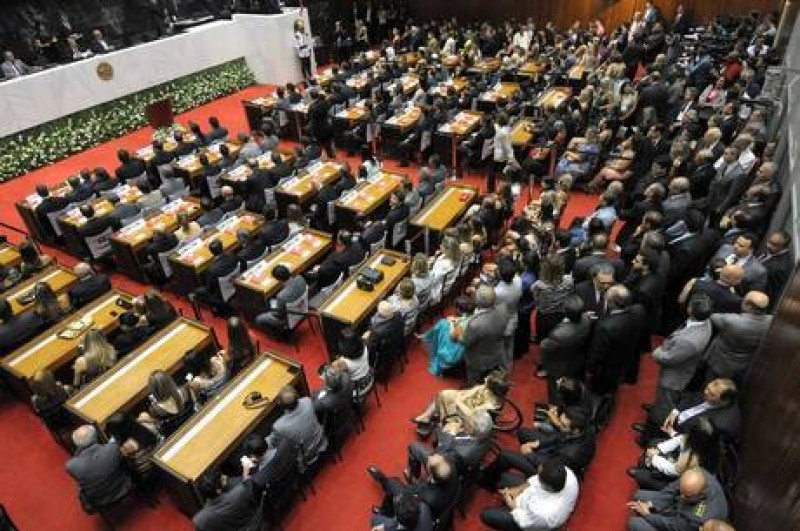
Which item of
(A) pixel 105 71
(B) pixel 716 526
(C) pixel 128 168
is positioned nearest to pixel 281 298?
(B) pixel 716 526

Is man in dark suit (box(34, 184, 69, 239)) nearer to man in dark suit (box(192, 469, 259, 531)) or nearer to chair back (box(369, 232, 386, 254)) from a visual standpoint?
chair back (box(369, 232, 386, 254))

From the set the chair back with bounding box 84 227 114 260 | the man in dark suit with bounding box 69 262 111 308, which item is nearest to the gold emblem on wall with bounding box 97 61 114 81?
the chair back with bounding box 84 227 114 260

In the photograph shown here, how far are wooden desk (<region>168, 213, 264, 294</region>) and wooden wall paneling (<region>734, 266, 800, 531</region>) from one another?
6.60m

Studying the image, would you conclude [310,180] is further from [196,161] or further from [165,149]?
[165,149]

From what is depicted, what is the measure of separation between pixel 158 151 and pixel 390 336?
7379 mm

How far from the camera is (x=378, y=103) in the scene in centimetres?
1274

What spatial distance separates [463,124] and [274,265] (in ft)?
18.8

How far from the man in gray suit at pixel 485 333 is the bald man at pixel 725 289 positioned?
1968 millimetres

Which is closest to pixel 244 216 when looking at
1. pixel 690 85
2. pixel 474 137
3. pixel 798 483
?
pixel 474 137

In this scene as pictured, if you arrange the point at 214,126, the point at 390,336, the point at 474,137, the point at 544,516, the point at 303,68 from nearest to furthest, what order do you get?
the point at 544,516
the point at 390,336
the point at 474,137
the point at 214,126
the point at 303,68

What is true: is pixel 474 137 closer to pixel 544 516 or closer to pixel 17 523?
pixel 544 516

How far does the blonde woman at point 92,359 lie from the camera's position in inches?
234

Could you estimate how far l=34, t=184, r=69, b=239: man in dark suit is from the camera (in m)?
9.29

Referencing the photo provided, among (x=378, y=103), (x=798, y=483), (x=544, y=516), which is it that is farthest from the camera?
(x=378, y=103)
